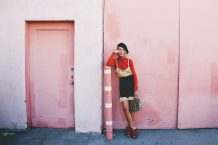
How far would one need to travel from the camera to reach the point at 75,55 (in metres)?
7.29

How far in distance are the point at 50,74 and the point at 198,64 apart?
3479mm

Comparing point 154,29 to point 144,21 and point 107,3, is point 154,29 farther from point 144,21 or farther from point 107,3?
point 107,3

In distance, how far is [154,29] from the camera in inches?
291

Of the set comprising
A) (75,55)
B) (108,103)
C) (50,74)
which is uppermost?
(75,55)

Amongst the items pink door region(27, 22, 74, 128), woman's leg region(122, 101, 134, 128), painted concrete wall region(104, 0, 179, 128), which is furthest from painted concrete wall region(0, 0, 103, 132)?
woman's leg region(122, 101, 134, 128)

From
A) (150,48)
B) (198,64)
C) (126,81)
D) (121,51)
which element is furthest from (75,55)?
(198,64)

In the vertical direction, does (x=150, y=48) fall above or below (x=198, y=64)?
above

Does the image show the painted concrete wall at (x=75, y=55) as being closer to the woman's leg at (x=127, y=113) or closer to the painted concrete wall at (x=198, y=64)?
the woman's leg at (x=127, y=113)

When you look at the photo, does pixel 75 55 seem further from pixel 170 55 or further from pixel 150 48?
pixel 170 55

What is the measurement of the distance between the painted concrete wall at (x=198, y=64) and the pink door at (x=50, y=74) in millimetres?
2623

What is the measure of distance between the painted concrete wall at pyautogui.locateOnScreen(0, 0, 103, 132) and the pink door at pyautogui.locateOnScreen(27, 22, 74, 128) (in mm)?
259

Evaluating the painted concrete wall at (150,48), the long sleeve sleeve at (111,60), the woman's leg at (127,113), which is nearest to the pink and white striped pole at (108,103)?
the long sleeve sleeve at (111,60)

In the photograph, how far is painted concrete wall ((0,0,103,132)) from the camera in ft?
23.7

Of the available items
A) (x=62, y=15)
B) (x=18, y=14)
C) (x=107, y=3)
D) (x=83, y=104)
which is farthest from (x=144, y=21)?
(x=18, y=14)
